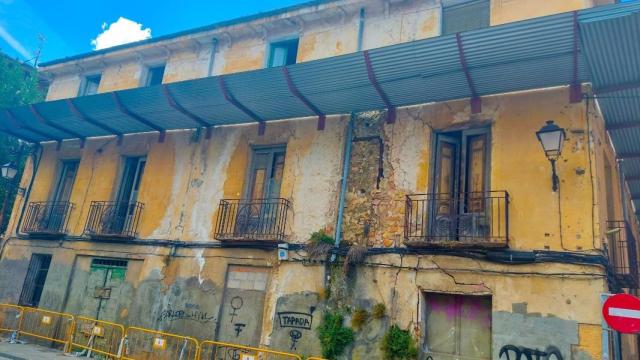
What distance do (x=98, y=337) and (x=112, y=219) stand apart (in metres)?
3.19

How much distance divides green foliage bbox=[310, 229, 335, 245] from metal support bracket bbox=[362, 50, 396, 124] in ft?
9.44

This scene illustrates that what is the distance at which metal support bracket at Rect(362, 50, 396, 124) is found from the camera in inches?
352

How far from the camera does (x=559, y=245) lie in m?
8.04

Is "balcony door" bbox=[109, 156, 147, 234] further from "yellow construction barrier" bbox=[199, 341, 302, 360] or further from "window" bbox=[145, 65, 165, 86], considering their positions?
"yellow construction barrier" bbox=[199, 341, 302, 360]

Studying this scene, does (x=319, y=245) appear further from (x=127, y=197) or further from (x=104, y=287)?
(x=127, y=197)

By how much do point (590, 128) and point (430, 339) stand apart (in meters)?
4.81

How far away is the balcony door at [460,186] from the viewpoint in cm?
897

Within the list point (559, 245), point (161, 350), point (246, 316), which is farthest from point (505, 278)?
point (161, 350)

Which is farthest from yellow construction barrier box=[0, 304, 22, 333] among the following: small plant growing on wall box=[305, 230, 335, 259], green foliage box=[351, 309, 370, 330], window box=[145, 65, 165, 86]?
green foliage box=[351, 309, 370, 330]

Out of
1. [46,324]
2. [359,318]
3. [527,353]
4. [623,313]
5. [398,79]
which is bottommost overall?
[46,324]

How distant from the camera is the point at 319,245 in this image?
10117 millimetres

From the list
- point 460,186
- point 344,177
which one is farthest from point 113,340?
point 460,186

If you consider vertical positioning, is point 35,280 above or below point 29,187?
below

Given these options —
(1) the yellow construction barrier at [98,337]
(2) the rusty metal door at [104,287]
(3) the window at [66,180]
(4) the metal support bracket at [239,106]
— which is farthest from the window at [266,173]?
(3) the window at [66,180]
